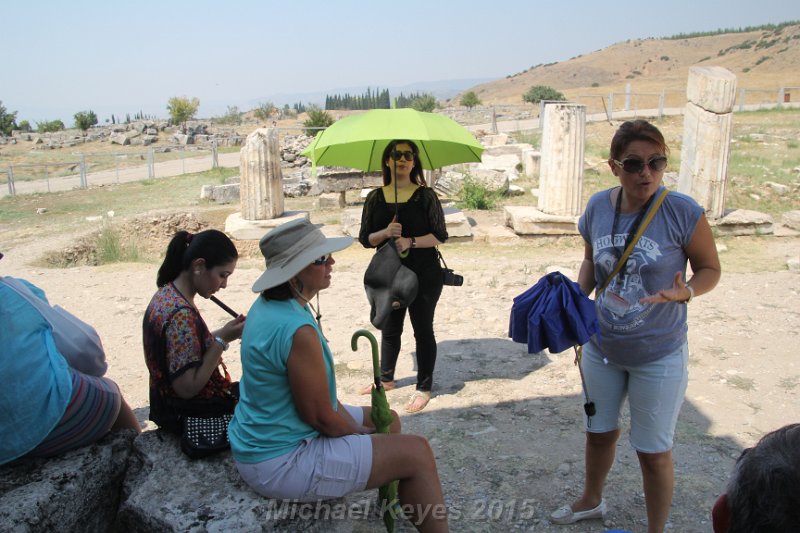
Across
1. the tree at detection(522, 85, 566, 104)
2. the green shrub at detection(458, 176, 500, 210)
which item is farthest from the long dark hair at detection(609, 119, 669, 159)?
the tree at detection(522, 85, 566, 104)

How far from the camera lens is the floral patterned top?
2.77 meters

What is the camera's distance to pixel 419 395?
14.9ft

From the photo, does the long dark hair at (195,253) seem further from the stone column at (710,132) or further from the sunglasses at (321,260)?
the stone column at (710,132)

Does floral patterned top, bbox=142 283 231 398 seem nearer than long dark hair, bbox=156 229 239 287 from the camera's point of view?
Yes

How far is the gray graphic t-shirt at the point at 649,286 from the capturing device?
8.52ft

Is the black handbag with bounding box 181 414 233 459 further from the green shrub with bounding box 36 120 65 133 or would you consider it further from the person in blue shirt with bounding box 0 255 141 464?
the green shrub with bounding box 36 120 65 133

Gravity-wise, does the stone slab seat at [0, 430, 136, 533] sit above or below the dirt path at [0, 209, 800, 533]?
above

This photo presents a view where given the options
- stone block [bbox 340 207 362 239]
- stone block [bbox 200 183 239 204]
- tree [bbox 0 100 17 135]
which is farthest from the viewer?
tree [bbox 0 100 17 135]

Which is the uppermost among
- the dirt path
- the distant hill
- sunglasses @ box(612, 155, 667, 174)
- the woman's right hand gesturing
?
the distant hill

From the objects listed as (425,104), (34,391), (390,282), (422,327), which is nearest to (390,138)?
(390,282)

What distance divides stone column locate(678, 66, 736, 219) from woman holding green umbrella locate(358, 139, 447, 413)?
697 cm

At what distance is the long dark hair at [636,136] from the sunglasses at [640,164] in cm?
7

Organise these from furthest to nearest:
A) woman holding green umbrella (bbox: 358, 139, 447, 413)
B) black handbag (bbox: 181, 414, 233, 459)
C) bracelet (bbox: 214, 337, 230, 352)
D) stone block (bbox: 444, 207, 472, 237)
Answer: stone block (bbox: 444, 207, 472, 237)
woman holding green umbrella (bbox: 358, 139, 447, 413)
bracelet (bbox: 214, 337, 230, 352)
black handbag (bbox: 181, 414, 233, 459)

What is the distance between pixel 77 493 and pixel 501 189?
11405 millimetres
